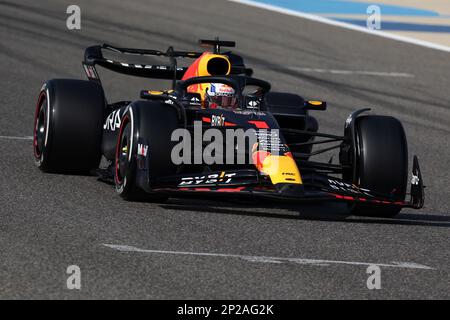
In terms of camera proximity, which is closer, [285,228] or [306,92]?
[285,228]

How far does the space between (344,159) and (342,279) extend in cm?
271

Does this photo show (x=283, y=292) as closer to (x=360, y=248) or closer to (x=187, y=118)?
(x=360, y=248)

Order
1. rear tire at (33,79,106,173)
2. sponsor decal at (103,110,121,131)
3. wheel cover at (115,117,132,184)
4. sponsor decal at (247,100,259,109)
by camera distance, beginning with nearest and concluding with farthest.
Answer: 1. wheel cover at (115,117,132,184)
2. sponsor decal at (103,110,121,131)
3. rear tire at (33,79,106,173)
4. sponsor decal at (247,100,259,109)

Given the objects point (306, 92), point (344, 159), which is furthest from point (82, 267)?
point (306, 92)

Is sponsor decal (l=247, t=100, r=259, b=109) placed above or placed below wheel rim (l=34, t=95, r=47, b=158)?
above

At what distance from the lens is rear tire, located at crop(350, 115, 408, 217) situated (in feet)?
31.9

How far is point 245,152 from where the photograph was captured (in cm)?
968

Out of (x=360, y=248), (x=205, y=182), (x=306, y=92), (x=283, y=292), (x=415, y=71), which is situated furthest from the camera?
(x=415, y=71)

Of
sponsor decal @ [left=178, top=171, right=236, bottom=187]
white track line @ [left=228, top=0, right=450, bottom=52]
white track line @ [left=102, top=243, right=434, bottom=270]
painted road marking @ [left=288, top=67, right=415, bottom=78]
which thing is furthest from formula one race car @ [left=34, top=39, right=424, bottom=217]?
white track line @ [left=228, top=0, right=450, bottom=52]

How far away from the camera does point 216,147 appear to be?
9.86 metres

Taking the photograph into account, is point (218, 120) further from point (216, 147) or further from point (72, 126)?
point (72, 126)

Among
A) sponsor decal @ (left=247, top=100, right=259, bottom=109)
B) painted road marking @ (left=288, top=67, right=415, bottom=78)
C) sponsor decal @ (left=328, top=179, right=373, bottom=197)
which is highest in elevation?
painted road marking @ (left=288, top=67, right=415, bottom=78)

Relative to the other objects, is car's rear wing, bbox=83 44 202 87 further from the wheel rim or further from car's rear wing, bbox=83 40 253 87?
the wheel rim

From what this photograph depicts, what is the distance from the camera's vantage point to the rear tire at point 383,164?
9.73 metres
